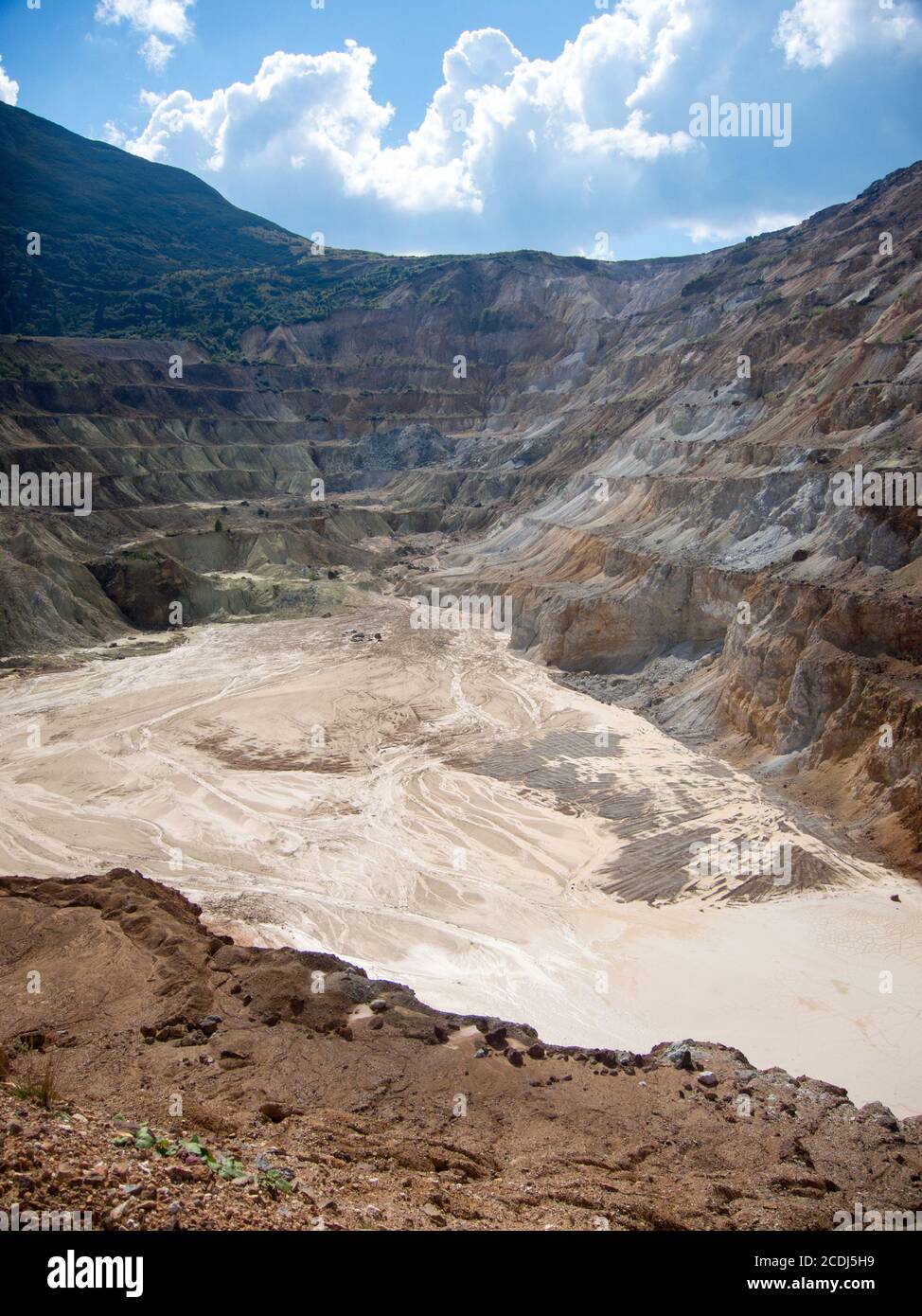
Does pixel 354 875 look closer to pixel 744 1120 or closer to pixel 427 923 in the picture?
pixel 427 923

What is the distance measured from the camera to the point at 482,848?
20.4 metres

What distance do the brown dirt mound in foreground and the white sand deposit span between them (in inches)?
102

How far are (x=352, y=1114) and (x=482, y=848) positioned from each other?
36.7 feet

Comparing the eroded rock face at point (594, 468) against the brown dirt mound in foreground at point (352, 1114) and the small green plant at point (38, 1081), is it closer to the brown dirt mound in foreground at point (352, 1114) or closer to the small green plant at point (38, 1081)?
the brown dirt mound in foreground at point (352, 1114)

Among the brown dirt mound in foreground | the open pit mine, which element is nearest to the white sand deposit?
the open pit mine

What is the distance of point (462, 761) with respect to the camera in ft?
83.1

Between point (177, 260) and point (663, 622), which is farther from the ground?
point (177, 260)

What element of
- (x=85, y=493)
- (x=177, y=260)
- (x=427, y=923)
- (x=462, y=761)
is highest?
(x=177, y=260)

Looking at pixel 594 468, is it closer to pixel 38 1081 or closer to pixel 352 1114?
pixel 352 1114

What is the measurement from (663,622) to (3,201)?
→ 368 ft

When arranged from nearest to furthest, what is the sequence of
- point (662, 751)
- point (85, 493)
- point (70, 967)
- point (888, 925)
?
point (70, 967), point (888, 925), point (662, 751), point (85, 493)

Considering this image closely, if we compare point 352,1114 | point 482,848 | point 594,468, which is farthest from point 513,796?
point 594,468
